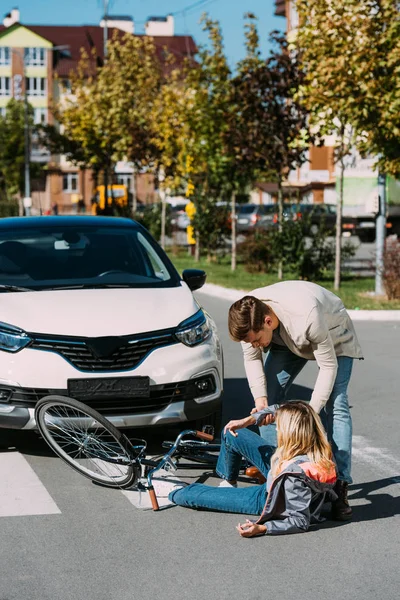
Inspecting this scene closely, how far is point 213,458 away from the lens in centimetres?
699

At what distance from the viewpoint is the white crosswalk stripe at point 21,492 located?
252 inches

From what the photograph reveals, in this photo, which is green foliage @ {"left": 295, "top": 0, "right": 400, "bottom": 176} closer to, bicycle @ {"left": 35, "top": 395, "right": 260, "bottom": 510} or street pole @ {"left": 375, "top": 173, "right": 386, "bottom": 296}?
street pole @ {"left": 375, "top": 173, "right": 386, "bottom": 296}

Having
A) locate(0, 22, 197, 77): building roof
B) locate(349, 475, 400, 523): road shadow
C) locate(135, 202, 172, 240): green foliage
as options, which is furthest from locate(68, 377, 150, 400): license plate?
locate(0, 22, 197, 77): building roof

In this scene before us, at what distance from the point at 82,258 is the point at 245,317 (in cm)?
339

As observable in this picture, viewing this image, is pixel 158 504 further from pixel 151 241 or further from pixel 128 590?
pixel 151 241

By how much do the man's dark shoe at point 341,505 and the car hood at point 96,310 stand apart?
1799mm

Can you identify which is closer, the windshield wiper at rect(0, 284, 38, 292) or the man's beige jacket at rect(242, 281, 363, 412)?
the man's beige jacket at rect(242, 281, 363, 412)

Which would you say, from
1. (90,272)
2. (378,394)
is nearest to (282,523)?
(90,272)

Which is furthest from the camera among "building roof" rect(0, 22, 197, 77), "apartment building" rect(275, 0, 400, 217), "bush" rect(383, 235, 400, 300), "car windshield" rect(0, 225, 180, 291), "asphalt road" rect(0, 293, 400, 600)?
"building roof" rect(0, 22, 197, 77)

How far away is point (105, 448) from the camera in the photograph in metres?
6.87

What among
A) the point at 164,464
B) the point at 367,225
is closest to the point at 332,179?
the point at 367,225

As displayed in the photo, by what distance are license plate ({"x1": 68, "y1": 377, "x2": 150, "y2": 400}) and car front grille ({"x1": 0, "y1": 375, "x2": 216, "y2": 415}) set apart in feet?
0.11

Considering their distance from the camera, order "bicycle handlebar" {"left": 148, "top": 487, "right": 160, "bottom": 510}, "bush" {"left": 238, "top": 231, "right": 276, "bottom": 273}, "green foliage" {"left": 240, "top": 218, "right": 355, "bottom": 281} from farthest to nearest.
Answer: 1. "bush" {"left": 238, "top": 231, "right": 276, "bottom": 273}
2. "green foliage" {"left": 240, "top": 218, "right": 355, "bottom": 281}
3. "bicycle handlebar" {"left": 148, "top": 487, "right": 160, "bottom": 510}

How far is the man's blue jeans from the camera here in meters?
6.35
